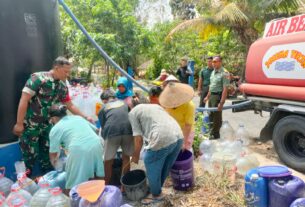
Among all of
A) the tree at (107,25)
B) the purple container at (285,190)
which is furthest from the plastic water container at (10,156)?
the tree at (107,25)

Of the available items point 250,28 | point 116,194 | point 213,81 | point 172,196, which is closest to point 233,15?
point 250,28

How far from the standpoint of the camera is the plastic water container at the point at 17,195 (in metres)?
2.87

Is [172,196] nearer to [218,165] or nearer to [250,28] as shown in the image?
[218,165]

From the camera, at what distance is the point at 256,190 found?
3189 mm

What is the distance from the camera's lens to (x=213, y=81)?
19.7 ft

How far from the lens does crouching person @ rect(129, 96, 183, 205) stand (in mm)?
3445

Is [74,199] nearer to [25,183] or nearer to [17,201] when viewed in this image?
[17,201]

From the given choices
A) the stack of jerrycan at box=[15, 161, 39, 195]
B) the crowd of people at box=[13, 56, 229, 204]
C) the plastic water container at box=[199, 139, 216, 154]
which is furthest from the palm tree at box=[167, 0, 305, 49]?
the stack of jerrycan at box=[15, 161, 39, 195]

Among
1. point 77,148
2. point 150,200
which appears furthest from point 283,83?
point 77,148

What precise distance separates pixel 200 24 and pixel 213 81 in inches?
257

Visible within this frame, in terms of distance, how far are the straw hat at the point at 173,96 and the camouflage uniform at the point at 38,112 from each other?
140cm

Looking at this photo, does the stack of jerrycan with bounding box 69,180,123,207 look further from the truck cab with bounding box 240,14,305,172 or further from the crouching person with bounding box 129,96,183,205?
the truck cab with bounding box 240,14,305,172

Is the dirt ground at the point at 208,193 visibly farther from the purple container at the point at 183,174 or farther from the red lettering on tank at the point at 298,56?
the red lettering on tank at the point at 298,56

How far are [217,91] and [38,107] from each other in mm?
3457
